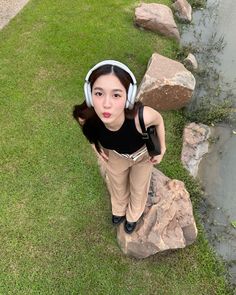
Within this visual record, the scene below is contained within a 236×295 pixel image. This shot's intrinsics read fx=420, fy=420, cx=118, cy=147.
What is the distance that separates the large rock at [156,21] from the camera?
7.11 m

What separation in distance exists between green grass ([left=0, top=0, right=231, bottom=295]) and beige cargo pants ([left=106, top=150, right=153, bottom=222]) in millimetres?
416

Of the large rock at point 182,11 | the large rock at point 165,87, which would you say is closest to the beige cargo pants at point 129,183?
the large rock at point 165,87

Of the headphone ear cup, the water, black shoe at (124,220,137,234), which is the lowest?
the water

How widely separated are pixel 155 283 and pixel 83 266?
2.33 feet

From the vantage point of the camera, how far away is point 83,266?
4.07 metres

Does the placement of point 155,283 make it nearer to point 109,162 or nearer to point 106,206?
point 106,206

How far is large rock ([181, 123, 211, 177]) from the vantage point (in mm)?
5180

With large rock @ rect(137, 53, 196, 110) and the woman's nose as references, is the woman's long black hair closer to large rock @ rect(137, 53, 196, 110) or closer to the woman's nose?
the woman's nose

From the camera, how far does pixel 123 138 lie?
314 centimetres

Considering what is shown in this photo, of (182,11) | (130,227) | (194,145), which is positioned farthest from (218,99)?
(130,227)

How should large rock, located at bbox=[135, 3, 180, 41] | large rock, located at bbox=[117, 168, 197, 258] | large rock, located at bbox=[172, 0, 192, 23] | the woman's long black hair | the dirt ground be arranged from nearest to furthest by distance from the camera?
the woman's long black hair < large rock, located at bbox=[117, 168, 197, 258] < the dirt ground < large rock, located at bbox=[135, 3, 180, 41] < large rock, located at bbox=[172, 0, 192, 23]

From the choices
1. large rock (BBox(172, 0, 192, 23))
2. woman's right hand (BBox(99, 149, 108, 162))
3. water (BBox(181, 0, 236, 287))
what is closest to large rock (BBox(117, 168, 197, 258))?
water (BBox(181, 0, 236, 287))

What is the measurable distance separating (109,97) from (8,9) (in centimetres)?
526

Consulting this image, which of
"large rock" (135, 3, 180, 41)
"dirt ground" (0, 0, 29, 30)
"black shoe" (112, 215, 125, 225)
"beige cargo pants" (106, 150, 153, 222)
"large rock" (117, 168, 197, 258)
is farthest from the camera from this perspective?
"large rock" (135, 3, 180, 41)
